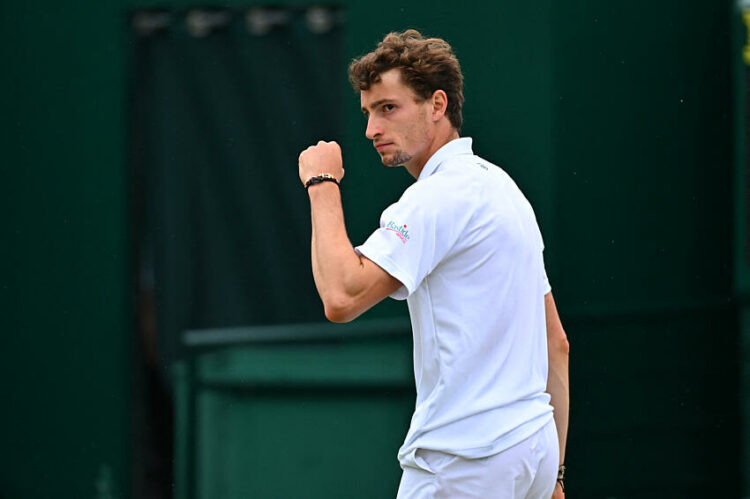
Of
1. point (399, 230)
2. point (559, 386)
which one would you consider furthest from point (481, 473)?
point (399, 230)

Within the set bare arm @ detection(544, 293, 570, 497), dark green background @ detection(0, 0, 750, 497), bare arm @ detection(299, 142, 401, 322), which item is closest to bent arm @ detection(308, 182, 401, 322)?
bare arm @ detection(299, 142, 401, 322)

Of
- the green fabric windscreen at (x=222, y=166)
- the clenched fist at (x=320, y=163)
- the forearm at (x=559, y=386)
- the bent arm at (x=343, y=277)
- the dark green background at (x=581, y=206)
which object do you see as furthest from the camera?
the green fabric windscreen at (x=222, y=166)

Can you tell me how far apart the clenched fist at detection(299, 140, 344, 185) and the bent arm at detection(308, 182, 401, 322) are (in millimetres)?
173

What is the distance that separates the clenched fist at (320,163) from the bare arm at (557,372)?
2.18 feet

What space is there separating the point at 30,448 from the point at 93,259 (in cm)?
86

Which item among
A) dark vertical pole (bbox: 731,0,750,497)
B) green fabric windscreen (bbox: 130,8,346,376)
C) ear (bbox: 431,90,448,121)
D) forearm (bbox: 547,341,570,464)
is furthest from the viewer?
green fabric windscreen (bbox: 130,8,346,376)

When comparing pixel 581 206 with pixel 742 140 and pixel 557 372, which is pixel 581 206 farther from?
pixel 557 372

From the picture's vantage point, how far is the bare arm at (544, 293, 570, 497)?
312 centimetres

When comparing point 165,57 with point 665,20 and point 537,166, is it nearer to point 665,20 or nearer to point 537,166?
point 537,166

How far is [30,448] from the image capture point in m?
5.40

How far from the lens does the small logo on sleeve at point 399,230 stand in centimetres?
268

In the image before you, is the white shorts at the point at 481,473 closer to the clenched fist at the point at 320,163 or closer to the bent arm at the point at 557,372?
the bent arm at the point at 557,372

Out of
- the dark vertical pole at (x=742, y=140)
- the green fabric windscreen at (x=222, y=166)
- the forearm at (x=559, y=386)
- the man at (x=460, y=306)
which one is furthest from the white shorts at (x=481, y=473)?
the green fabric windscreen at (x=222, y=166)

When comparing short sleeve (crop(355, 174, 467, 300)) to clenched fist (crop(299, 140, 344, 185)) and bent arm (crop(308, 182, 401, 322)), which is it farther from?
clenched fist (crop(299, 140, 344, 185))
